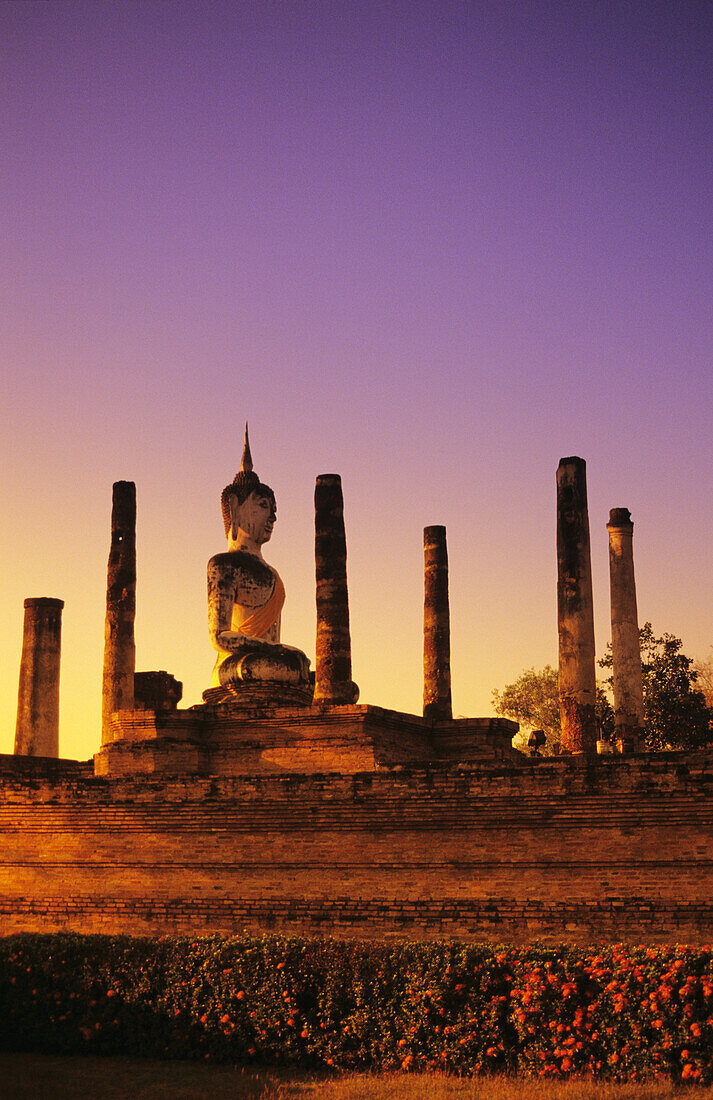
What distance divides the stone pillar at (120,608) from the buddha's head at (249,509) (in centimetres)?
204

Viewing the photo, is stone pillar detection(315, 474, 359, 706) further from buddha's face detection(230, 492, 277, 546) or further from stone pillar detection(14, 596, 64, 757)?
stone pillar detection(14, 596, 64, 757)

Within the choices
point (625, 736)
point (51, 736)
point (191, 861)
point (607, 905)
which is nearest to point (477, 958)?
point (607, 905)

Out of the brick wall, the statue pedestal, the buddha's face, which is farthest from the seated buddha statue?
the brick wall

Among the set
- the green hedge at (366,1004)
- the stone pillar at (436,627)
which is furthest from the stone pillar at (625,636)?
the green hedge at (366,1004)

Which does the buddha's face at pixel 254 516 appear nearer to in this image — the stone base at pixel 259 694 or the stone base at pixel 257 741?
the stone base at pixel 259 694

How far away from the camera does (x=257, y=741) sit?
2084 centimetres

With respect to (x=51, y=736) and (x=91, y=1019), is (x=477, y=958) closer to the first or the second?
(x=91, y=1019)

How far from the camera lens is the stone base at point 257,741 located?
2020 cm

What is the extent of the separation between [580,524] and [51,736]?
14.5 m

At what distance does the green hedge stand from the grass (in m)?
0.24

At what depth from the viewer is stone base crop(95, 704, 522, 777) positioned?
20.2m

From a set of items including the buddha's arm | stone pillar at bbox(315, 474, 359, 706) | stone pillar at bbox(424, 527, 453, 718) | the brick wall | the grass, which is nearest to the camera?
the grass

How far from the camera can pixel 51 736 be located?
28.8 m

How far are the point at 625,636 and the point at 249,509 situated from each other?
8129 millimetres
